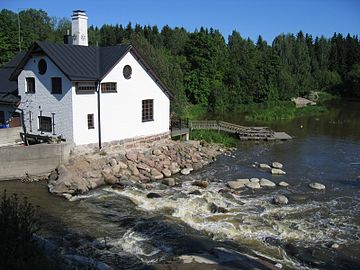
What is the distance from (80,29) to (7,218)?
23.1 metres

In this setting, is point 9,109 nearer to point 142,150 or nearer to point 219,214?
point 142,150

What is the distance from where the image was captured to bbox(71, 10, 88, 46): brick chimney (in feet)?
93.6

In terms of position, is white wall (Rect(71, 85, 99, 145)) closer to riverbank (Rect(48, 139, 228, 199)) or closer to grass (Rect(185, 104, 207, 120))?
riverbank (Rect(48, 139, 228, 199))

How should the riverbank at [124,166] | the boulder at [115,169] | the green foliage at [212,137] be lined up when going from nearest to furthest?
the riverbank at [124,166] < the boulder at [115,169] < the green foliage at [212,137]

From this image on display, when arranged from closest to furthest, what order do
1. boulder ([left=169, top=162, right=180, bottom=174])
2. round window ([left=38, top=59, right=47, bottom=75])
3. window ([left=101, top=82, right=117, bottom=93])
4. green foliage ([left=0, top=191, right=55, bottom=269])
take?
1. green foliage ([left=0, top=191, right=55, bottom=269])
2. round window ([left=38, top=59, right=47, bottom=75])
3. window ([left=101, top=82, right=117, bottom=93])
4. boulder ([left=169, top=162, right=180, bottom=174])

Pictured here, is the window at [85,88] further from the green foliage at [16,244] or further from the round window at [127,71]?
the green foliage at [16,244]

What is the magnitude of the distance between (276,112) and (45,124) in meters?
38.9

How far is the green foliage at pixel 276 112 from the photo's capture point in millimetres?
55125

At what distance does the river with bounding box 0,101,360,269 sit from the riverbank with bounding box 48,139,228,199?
886 millimetres

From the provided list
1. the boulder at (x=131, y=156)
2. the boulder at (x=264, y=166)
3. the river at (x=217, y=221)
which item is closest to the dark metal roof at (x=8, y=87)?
the river at (x=217, y=221)

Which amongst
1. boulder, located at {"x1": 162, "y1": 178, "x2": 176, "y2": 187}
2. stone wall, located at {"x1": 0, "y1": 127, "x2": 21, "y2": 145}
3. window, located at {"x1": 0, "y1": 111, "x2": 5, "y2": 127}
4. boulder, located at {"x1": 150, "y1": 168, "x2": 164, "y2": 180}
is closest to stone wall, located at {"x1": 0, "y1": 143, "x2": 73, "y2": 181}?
stone wall, located at {"x1": 0, "y1": 127, "x2": 21, "y2": 145}

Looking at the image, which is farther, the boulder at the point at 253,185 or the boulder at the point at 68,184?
the boulder at the point at 253,185

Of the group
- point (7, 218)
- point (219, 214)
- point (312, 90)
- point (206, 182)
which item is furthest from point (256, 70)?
point (7, 218)

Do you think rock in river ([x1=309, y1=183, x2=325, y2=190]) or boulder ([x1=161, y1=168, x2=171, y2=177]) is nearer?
rock in river ([x1=309, y1=183, x2=325, y2=190])
